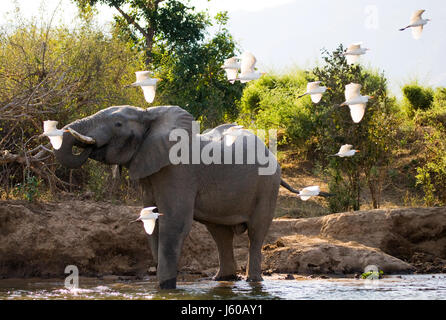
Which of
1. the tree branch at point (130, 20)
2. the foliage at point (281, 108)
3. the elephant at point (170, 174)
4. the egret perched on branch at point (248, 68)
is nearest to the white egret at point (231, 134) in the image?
the elephant at point (170, 174)

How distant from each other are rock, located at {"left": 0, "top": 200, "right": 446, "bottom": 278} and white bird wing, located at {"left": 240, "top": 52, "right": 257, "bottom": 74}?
11.3ft

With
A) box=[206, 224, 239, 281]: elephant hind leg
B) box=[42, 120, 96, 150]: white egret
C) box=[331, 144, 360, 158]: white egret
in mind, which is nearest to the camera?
box=[42, 120, 96, 150]: white egret

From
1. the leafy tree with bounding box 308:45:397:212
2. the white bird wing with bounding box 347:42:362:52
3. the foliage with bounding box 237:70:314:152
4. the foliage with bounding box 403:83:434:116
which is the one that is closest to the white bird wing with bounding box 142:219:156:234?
the white bird wing with bounding box 347:42:362:52

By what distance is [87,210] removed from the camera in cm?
1284

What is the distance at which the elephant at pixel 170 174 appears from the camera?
9711 millimetres

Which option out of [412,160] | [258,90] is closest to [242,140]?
[412,160]

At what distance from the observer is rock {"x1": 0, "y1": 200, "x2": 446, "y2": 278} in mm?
12070

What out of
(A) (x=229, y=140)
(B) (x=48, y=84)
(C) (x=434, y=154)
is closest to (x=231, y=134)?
(A) (x=229, y=140)

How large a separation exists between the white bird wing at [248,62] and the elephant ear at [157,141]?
1143mm

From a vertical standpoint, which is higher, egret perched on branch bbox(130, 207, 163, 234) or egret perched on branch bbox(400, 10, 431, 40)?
egret perched on branch bbox(400, 10, 431, 40)

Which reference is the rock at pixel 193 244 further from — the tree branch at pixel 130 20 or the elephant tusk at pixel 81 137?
the tree branch at pixel 130 20

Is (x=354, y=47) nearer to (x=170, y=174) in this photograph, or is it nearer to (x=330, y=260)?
(x=170, y=174)

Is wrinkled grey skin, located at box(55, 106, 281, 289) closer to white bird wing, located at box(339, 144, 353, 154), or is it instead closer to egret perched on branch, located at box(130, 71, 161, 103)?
egret perched on branch, located at box(130, 71, 161, 103)

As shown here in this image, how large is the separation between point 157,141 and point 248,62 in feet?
5.83
